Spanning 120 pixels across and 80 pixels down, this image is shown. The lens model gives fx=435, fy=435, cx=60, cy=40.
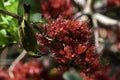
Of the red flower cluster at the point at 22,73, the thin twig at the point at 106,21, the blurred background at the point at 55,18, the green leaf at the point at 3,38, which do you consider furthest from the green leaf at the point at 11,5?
the thin twig at the point at 106,21

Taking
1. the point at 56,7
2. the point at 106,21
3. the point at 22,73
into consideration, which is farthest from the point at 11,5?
the point at 106,21

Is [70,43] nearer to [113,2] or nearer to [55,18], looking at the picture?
[55,18]

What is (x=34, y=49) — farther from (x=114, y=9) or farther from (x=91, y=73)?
(x=114, y=9)

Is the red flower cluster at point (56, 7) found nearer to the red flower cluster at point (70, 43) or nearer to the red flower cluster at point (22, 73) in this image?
the red flower cluster at point (22, 73)

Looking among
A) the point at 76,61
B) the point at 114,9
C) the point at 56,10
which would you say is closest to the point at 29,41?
the point at 76,61

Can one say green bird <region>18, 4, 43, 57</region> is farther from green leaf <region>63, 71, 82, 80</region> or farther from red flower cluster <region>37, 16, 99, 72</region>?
green leaf <region>63, 71, 82, 80</region>

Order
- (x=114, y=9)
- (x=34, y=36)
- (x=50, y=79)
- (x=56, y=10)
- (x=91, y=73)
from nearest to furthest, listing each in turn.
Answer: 1. (x=34, y=36)
2. (x=91, y=73)
3. (x=56, y=10)
4. (x=50, y=79)
5. (x=114, y=9)
